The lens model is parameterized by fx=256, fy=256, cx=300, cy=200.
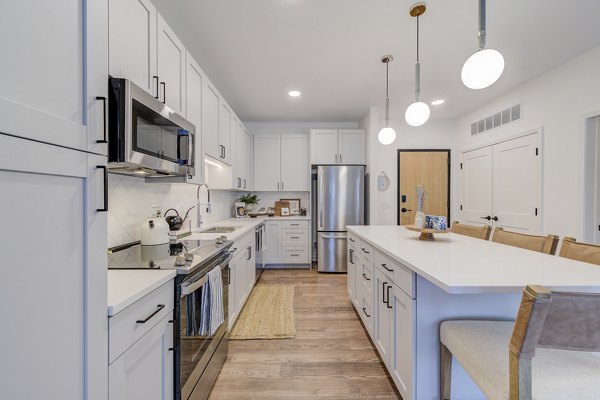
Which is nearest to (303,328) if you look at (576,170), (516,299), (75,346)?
(516,299)

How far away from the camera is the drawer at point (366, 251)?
7.02 ft

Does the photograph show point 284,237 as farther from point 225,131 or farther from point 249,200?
point 225,131

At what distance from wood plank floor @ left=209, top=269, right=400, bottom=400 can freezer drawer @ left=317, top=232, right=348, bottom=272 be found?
5.01ft

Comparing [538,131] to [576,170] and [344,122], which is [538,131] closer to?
[576,170]

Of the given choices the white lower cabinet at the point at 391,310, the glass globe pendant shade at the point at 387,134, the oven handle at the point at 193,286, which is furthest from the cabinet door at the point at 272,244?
the oven handle at the point at 193,286

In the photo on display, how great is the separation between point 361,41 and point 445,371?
261cm

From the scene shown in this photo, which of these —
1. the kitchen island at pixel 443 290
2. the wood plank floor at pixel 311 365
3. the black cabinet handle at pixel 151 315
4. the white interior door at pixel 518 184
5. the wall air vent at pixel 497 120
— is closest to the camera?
the black cabinet handle at pixel 151 315

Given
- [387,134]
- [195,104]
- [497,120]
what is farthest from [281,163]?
[497,120]

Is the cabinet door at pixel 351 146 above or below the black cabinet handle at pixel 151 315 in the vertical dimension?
above

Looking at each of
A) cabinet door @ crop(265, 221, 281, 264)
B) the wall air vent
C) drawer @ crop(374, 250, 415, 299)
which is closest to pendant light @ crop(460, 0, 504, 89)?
drawer @ crop(374, 250, 415, 299)

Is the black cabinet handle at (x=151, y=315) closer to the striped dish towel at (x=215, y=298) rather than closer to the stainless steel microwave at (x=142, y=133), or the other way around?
the striped dish towel at (x=215, y=298)

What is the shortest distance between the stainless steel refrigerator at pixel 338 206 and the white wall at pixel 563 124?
2298mm

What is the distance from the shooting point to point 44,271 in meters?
0.61

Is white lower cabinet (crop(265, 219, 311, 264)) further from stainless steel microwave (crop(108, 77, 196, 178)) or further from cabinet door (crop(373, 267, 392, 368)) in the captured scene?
stainless steel microwave (crop(108, 77, 196, 178))
